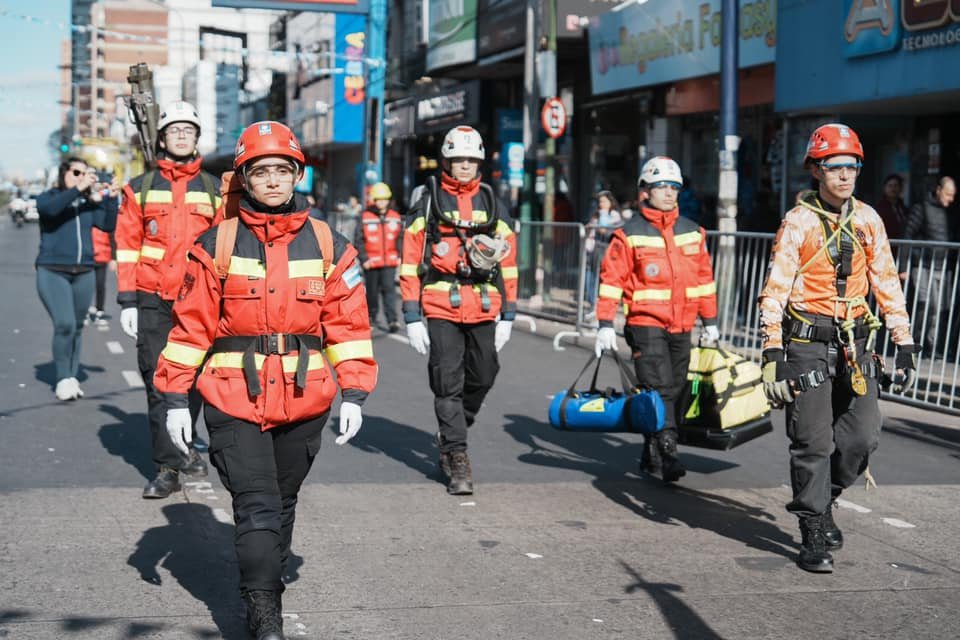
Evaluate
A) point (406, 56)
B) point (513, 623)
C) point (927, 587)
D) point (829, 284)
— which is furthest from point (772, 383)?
point (406, 56)

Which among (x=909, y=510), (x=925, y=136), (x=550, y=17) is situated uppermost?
(x=550, y=17)

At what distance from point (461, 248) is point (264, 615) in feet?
11.7

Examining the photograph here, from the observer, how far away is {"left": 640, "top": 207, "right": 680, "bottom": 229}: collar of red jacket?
8.22m

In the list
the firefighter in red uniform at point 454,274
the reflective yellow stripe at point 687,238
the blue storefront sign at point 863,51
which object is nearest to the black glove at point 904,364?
the reflective yellow stripe at point 687,238

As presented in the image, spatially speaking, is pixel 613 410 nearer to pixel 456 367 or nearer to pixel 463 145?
pixel 456 367

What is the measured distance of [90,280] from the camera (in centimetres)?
1152

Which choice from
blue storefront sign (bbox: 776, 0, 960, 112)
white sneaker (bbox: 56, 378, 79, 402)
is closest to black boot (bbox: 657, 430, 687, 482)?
white sneaker (bbox: 56, 378, 79, 402)

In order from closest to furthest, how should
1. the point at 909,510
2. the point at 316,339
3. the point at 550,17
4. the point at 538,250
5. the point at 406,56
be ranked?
1. the point at 316,339
2. the point at 909,510
3. the point at 538,250
4. the point at 550,17
5. the point at 406,56

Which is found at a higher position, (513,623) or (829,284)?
(829,284)

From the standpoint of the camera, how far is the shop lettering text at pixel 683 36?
18156 millimetres

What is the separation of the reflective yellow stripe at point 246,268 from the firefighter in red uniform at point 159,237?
288cm

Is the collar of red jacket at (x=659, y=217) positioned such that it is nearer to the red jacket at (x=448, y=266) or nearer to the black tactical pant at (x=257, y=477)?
the red jacket at (x=448, y=266)

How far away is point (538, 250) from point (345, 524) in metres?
12.8

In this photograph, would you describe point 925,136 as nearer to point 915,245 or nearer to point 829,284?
point 915,245
